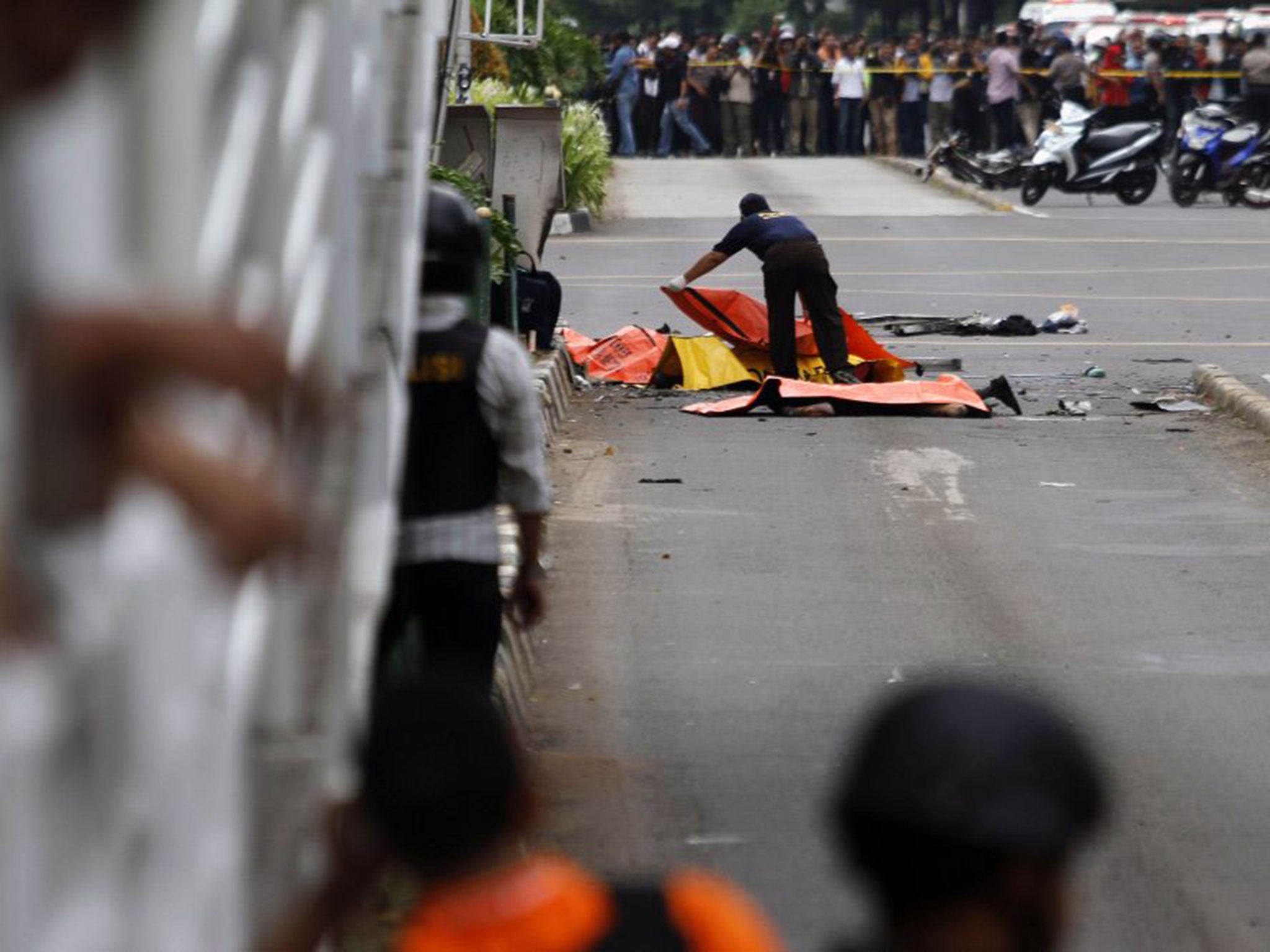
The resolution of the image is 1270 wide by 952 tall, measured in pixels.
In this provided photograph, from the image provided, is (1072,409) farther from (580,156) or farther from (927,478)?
(580,156)

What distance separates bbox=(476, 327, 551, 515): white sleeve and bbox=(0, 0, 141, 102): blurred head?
4.58m

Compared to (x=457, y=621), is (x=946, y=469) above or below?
below

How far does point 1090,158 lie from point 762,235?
53.3ft

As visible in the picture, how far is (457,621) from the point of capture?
20.4 ft

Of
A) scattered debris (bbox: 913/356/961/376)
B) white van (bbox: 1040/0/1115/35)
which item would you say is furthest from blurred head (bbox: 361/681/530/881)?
white van (bbox: 1040/0/1115/35)

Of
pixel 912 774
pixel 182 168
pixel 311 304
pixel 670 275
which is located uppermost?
pixel 182 168

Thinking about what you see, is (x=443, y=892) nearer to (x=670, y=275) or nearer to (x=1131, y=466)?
(x=1131, y=466)

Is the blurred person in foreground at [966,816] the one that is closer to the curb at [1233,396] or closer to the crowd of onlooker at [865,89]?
the curb at [1233,396]

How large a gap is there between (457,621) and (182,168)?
4200mm

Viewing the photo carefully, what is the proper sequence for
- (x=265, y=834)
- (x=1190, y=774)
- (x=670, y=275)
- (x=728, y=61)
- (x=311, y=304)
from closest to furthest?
(x=265, y=834), (x=311, y=304), (x=1190, y=774), (x=670, y=275), (x=728, y=61)

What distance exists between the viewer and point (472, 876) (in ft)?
8.69

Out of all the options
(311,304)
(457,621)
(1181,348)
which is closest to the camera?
(311,304)

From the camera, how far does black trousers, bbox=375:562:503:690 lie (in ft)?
20.1

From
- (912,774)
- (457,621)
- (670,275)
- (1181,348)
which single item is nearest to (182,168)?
(912,774)
